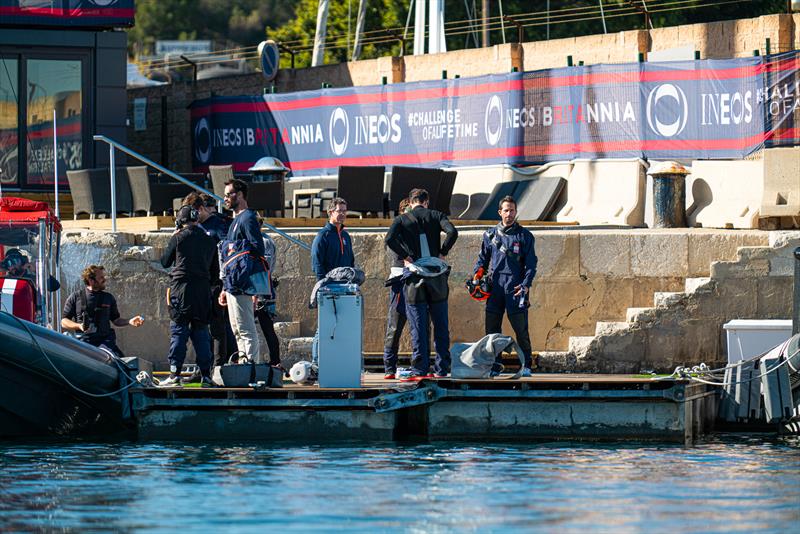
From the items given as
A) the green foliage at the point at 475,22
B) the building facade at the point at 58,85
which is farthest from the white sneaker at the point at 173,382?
the green foliage at the point at 475,22

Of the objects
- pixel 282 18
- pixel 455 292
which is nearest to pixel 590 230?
pixel 455 292

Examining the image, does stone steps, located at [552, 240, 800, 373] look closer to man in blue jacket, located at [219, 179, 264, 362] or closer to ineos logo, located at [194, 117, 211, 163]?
man in blue jacket, located at [219, 179, 264, 362]

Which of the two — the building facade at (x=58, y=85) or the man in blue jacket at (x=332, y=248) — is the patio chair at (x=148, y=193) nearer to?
the building facade at (x=58, y=85)

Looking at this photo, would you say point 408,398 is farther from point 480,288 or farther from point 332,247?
Answer: point 480,288

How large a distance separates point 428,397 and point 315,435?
965 mm

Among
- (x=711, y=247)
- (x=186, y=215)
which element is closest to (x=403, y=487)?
(x=186, y=215)

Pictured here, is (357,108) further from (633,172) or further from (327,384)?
(327,384)

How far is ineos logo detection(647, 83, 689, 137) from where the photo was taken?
1986cm

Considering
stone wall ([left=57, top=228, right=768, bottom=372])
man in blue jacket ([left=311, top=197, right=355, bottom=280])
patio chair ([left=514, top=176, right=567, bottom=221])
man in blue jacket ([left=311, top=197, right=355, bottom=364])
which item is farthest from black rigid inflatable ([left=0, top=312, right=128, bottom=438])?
patio chair ([left=514, top=176, right=567, bottom=221])

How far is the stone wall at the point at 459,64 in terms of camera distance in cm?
2319

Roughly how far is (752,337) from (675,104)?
193 inches

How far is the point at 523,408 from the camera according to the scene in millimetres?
13727

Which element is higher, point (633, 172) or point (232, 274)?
point (633, 172)

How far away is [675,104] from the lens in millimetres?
19938
